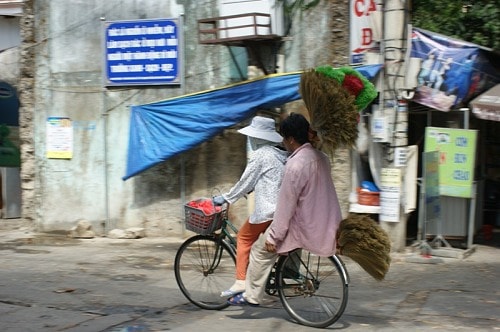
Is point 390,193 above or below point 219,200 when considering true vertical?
below

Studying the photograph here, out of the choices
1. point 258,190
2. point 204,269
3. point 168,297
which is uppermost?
point 258,190

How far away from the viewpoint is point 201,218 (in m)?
5.73

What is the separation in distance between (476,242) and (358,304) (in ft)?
14.3

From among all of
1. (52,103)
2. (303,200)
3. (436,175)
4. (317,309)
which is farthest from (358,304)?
(52,103)

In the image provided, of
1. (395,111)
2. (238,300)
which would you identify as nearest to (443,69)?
(395,111)

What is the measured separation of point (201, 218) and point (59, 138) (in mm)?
5512

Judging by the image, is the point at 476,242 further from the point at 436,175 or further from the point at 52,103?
the point at 52,103

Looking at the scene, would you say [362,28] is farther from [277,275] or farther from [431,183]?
[277,275]

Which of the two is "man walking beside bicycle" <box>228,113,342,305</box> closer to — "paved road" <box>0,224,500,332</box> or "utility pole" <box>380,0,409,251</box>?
"paved road" <box>0,224,500,332</box>

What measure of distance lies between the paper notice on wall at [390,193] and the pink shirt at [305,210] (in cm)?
331

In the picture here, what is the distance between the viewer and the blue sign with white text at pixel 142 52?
9914 millimetres

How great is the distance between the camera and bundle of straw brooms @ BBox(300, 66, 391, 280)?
17.3ft

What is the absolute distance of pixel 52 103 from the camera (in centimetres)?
1057

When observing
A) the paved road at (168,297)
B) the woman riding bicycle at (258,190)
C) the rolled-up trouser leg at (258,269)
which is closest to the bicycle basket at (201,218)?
the woman riding bicycle at (258,190)
